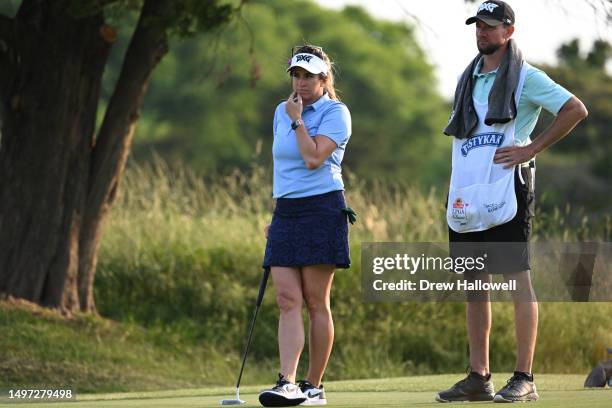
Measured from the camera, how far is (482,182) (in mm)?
7391

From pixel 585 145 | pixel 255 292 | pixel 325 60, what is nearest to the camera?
pixel 325 60

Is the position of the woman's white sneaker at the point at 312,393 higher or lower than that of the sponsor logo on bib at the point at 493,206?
lower

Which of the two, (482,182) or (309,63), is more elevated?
(309,63)

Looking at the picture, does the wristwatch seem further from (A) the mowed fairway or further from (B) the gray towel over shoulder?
(A) the mowed fairway

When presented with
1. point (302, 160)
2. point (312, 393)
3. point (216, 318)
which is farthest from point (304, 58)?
point (216, 318)

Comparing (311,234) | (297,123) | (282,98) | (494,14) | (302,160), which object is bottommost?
(311,234)

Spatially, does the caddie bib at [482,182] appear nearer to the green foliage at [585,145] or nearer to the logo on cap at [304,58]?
the logo on cap at [304,58]

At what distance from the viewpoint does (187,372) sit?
1366 centimetres

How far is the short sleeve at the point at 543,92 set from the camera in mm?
7371

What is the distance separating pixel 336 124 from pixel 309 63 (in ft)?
1.16

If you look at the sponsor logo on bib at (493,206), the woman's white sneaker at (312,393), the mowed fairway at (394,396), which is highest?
the sponsor logo on bib at (493,206)

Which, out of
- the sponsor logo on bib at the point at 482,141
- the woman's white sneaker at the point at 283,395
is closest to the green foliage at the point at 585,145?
the sponsor logo on bib at the point at 482,141

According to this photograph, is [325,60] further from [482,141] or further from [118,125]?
[118,125]

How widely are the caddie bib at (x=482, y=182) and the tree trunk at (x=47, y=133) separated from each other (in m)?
6.02
